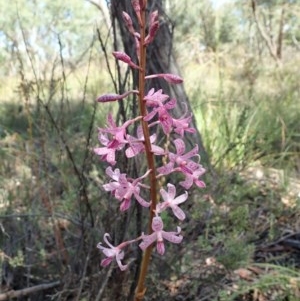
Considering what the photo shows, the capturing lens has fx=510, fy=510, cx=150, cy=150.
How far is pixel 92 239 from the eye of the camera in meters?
Result: 2.16

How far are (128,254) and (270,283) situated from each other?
643 mm

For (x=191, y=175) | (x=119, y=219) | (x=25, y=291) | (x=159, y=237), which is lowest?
(x=25, y=291)

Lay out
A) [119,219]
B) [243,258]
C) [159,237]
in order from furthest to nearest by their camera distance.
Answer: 1. [243,258]
2. [119,219]
3. [159,237]

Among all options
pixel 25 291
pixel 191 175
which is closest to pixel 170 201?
pixel 191 175

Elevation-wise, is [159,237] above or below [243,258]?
above

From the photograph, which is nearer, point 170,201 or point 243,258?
point 170,201

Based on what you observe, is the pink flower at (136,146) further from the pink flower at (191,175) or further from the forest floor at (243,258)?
the forest floor at (243,258)

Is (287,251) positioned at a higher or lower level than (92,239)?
lower

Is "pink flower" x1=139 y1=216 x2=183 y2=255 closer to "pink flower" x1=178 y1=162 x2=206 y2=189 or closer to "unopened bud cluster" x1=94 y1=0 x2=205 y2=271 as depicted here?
"unopened bud cluster" x1=94 y1=0 x2=205 y2=271

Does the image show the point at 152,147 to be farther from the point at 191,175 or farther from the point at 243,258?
the point at 243,258

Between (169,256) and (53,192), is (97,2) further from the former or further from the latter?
(169,256)

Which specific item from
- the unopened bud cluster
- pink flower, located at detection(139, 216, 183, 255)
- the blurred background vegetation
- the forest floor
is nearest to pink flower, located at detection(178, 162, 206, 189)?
the unopened bud cluster

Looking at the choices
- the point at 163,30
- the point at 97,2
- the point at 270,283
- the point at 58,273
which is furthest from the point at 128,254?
the point at 97,2

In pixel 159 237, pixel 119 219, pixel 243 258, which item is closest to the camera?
pixel 159 237
